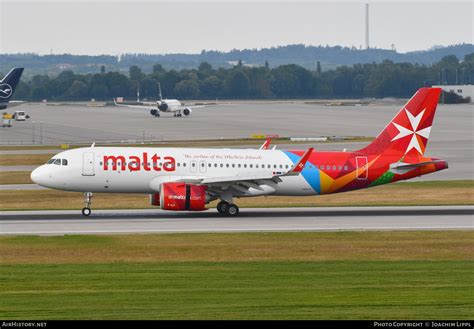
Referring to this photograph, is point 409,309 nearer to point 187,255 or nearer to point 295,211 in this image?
point 187,255

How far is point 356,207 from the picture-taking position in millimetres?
52688

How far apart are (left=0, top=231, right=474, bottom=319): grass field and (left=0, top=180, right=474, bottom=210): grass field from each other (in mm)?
12111

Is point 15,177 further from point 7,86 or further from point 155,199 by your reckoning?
point 7,86

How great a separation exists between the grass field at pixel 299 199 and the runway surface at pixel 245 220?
2.24 m

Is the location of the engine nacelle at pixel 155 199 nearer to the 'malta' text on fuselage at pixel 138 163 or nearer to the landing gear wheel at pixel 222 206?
the 'malta' text on fuselage at pixel 138 163

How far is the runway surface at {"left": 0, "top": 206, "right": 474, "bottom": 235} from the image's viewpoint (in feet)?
143

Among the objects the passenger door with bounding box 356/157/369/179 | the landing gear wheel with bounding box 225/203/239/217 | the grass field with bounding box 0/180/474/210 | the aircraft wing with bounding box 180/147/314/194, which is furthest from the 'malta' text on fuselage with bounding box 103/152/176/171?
the passenger door with bounding box 356/157/369/179

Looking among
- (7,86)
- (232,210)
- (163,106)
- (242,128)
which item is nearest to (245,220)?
(232,210)

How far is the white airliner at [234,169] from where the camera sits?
48031mm

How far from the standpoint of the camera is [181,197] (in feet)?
155

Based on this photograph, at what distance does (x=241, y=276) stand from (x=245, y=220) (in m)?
15.4

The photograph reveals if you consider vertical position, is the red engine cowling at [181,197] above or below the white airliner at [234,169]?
below

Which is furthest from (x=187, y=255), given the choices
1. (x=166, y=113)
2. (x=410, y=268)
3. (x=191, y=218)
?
(x=166, y=113)

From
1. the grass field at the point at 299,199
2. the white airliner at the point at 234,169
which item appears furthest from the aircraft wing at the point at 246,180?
the grass field at the point at 299,199
